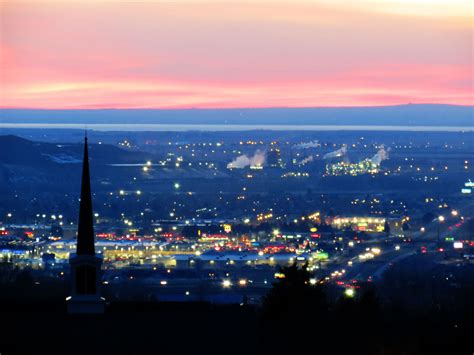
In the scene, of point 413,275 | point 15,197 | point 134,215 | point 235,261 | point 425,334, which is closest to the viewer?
point 425,334

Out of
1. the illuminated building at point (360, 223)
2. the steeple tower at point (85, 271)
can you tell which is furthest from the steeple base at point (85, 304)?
the illuminated building at point (360, 223)

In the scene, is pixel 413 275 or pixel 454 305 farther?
pixel 413 275

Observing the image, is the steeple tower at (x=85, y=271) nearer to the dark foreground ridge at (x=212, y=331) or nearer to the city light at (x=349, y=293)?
the dark foreground ridge at (x=212, y=331)

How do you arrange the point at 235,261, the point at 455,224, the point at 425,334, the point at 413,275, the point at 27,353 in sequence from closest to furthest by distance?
the point at 27,353 < the point at 425,334 < the point at 413,275 < the point at 235,261 < the point at 455,224

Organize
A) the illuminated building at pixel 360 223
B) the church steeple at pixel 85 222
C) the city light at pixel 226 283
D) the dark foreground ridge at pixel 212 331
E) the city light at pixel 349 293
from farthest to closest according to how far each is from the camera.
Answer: the illuminated building at pixel 360 223
the city light at pixel 226 283
the city light at pixel 349 293
the church steeple at pixel 85 222
the dark foreground ridge at pixel 212 331

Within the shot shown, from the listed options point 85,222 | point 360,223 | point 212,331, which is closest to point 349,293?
point 85,222

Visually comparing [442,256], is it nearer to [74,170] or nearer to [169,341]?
[169,341]

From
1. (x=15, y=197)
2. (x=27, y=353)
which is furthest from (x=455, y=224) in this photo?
(x=27, y=353)

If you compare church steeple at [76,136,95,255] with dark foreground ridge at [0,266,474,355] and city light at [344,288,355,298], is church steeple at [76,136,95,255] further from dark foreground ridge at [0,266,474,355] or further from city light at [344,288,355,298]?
city light at [344,288,355,298]
